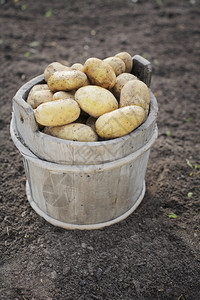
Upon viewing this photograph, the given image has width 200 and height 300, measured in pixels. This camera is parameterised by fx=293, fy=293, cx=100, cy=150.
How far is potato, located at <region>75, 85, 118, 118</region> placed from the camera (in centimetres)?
194

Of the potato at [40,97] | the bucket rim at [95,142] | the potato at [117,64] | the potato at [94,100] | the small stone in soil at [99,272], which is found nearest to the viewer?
the bucket rim at [95,142]

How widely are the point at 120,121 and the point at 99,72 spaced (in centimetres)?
45

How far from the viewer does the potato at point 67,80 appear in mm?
1975

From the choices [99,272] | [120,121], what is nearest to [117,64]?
[120,121]

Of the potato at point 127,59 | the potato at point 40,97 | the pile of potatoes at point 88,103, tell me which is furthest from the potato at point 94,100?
the potato at point 127,59

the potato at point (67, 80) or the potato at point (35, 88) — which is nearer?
the potato at point (67, 80)

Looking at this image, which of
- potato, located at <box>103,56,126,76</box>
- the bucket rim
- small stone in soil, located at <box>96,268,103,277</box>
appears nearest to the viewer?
the bucket rim

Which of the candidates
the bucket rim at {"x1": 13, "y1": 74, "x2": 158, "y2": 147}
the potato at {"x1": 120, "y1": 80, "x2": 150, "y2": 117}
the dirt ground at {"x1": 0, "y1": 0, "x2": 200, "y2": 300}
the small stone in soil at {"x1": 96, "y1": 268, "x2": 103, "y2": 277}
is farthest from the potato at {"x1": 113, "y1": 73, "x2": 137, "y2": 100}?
the small stone in soil at {"x1": 96, "y1": 268, "x2": 103, "y2": 277}

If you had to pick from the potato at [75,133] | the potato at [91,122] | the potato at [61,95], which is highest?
the potato at [61,95]

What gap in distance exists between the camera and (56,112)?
6.07 feet

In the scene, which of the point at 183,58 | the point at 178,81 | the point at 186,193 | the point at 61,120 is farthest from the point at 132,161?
the point at 183,58

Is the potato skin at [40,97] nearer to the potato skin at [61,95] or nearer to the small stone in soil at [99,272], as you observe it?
the potato skin at [61,95]

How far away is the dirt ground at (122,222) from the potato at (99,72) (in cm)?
118

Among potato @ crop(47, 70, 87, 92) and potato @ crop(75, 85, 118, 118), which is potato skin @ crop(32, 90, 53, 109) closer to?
potato @ crop(47, 70, 87, 92)
